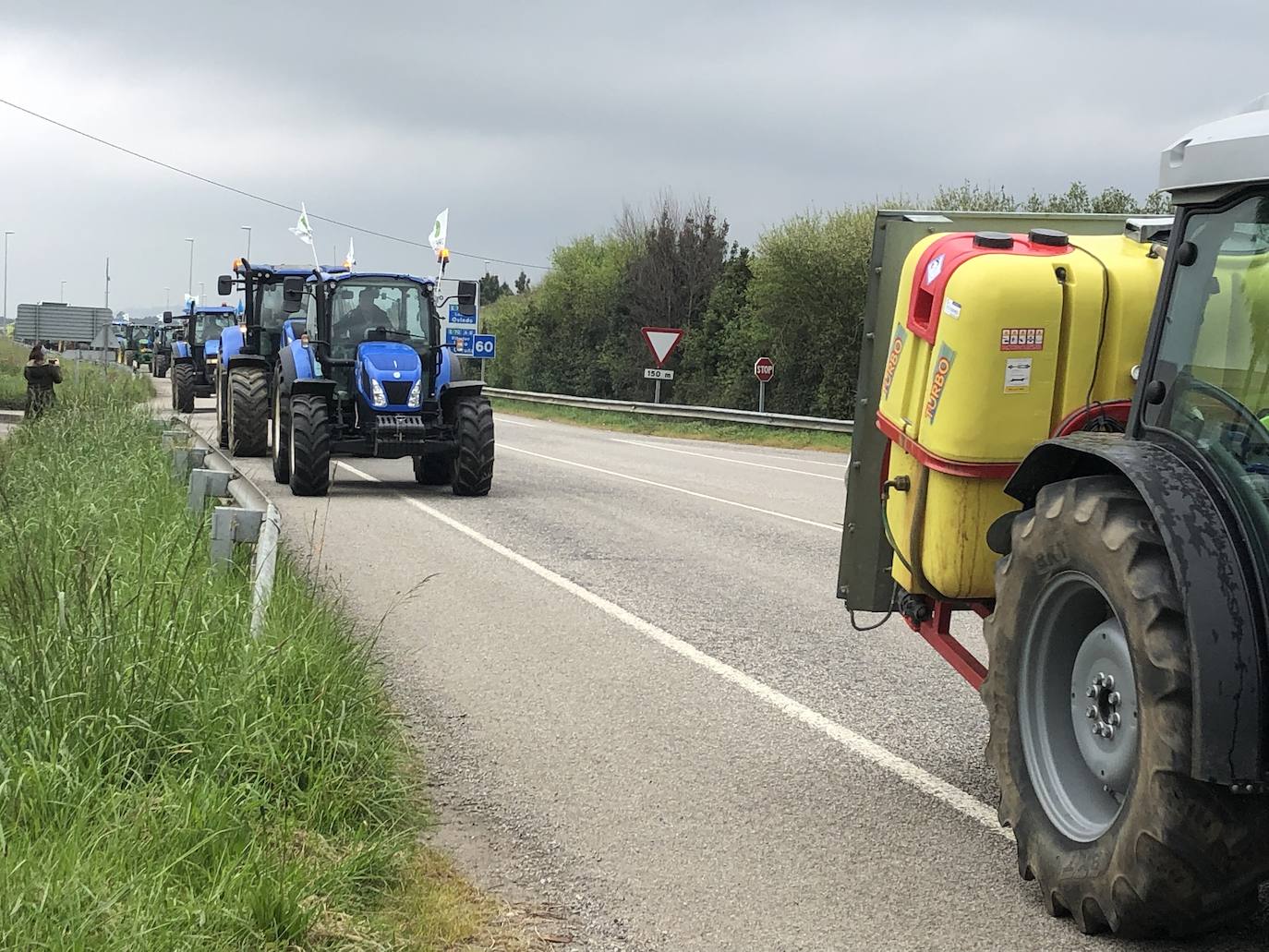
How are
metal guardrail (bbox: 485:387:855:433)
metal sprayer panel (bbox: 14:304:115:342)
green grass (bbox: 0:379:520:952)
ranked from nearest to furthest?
green grass (bbox: 0:379:520:952)
metal guardrail (bbox: 485:387:855:433)
metal sprayer panel (bbox: 14:304:115:342)

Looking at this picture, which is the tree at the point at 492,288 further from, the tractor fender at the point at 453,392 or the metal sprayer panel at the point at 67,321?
the tractor fender at the point at 453,392

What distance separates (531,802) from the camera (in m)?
5.62

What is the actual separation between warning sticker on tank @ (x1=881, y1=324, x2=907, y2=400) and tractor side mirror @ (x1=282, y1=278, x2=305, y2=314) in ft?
41.3

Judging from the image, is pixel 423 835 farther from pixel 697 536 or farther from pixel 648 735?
pixel 697 536

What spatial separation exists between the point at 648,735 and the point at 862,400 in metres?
1.75

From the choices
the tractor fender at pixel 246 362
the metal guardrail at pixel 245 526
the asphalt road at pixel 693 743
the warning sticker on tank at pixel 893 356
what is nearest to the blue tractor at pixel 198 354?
the tractor fender at pixel 246 362

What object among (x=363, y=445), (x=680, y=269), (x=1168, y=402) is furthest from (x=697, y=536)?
(x=680, y=269)

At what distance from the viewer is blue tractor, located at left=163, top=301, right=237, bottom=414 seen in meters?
38.8

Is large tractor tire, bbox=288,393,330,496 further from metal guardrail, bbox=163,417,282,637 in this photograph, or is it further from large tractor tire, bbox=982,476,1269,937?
large tractor tire, bbox=982,476,1269,937

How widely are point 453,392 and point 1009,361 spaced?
42.1ft

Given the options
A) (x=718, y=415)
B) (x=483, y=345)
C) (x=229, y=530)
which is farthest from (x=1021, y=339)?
(x=483, y=345)

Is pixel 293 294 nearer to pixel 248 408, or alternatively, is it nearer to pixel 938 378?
pixel 248 408

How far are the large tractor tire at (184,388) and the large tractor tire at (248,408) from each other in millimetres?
15593

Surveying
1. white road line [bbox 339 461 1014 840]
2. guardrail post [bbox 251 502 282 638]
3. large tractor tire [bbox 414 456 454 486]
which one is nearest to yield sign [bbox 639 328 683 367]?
large tractor tire [bbox 414 456 454 486]
